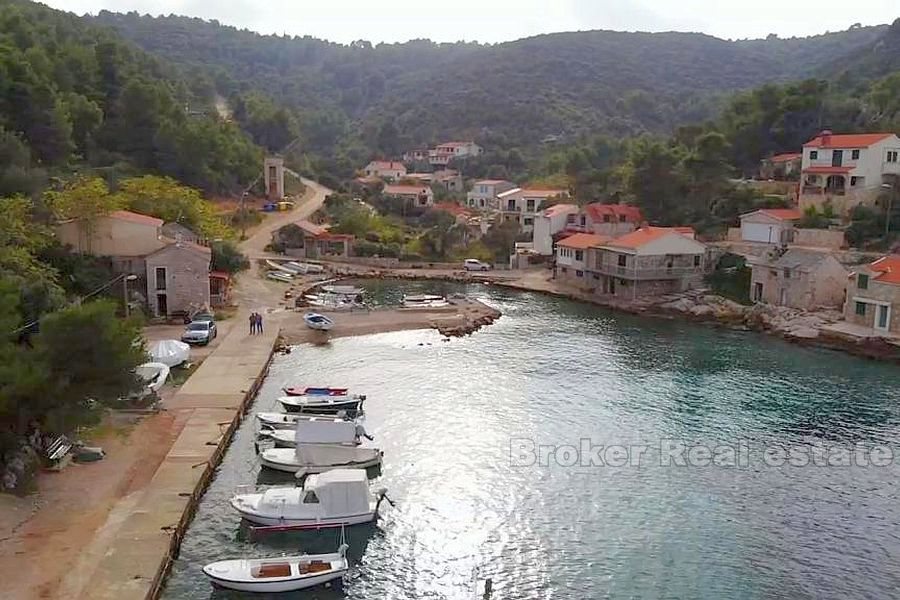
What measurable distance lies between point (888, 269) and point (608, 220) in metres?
24.3

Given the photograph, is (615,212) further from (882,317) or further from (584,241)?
(882,317)

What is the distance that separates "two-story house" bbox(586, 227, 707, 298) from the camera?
168ft

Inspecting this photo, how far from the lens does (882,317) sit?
40875mm

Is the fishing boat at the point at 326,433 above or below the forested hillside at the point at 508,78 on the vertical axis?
below

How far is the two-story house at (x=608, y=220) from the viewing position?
202 feet

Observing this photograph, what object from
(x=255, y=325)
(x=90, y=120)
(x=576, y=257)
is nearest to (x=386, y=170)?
(x=90, y=120)

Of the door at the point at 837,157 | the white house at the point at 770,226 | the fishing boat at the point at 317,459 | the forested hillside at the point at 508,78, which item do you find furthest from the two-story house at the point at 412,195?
the fishing boat at the point at 317,459

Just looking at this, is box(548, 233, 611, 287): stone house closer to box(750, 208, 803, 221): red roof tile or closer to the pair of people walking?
box(750, 208, 803, 221): red roof tile

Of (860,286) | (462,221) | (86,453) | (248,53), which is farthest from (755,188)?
(248,53)

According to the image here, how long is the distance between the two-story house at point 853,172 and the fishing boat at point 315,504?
149 ft

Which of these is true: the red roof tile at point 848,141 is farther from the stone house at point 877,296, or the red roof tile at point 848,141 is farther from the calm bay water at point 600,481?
the calm bay water at point 600,481

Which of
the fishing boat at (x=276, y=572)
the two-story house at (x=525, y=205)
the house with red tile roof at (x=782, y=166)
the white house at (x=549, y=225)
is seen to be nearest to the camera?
the fishing boat at (x=276, y=572)

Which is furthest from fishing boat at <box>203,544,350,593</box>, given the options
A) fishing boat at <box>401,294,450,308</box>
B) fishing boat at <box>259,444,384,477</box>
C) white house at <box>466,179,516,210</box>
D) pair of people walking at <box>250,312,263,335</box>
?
white house at <box>466,179,516,210</box>

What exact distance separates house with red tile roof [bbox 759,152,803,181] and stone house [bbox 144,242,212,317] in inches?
1804
